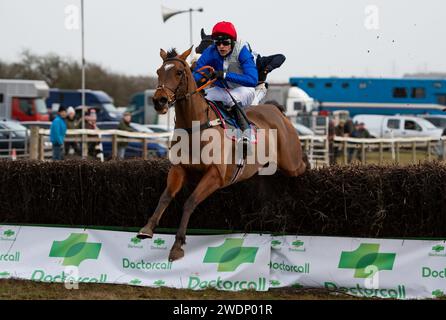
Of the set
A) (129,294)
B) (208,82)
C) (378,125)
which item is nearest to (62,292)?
(129,294)

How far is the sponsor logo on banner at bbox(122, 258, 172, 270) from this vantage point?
9297 millimetres

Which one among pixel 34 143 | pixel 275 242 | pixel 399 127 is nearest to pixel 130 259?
pixel 275 242

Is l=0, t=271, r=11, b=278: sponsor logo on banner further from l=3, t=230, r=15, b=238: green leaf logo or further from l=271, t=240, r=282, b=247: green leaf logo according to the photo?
l=271, t=240, r=282, b=247: green leaf logo

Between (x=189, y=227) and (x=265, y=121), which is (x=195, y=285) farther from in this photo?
(x=265, y=121)

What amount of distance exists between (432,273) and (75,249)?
4.07 metres

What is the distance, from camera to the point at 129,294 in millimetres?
8773

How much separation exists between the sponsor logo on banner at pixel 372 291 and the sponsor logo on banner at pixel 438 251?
484mm

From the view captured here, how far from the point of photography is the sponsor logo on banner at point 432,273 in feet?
28.6

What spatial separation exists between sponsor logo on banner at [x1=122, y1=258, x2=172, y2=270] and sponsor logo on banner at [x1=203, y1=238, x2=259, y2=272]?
1.55ft

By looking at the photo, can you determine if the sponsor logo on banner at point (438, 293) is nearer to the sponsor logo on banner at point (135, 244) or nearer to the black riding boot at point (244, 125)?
the black riding boot at point (244, 125)

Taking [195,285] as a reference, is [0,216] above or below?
above

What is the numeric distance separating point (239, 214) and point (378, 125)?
31514 mm

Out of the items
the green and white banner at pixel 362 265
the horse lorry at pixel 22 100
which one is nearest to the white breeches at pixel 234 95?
the green and white banner at pixel 362 265

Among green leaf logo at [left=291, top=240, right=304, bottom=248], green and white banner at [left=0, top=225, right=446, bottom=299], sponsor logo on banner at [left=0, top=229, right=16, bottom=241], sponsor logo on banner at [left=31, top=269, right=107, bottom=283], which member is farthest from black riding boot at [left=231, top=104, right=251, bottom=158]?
sponsor logo on banner at [left=0, top=229, right=16, bottom=241]
